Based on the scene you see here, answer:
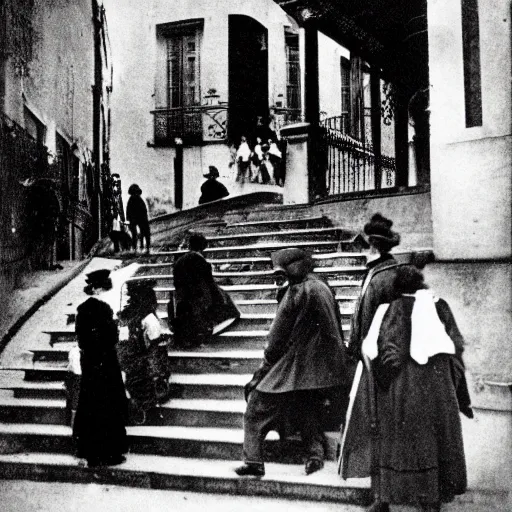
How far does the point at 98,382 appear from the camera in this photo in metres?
4.92

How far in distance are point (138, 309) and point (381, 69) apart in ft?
17.0

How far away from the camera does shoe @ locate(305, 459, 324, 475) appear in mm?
4273

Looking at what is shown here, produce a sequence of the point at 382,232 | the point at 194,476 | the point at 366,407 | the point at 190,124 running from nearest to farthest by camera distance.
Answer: the point at 366,407, the point at 382,232, the point at 194,476, the point at 190,124

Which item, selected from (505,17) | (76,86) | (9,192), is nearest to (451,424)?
(505,17)

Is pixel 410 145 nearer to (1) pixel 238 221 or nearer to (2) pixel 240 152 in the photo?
(2) pixel 240 152

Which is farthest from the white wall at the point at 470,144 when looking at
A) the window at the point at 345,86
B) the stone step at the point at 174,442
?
the window at the point at 345,86

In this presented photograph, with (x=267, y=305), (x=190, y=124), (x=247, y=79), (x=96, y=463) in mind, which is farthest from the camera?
(x=247, y=79)

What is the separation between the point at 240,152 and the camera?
7.04 metres

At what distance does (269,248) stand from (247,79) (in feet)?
7.80

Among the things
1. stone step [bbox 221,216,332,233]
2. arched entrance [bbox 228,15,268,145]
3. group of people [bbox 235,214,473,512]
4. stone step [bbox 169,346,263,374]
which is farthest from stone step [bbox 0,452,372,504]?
arched entrance [bbox 228,15,268,145]

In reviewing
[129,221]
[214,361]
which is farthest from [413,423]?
[129,221]

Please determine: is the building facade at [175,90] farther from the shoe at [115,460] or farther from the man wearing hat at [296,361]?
the shoe at [115,460]

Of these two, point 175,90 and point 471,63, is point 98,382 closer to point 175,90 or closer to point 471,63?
point 175,90

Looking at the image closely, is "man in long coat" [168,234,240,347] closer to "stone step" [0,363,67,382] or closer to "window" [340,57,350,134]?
"stone step" [0,363,67,382]
